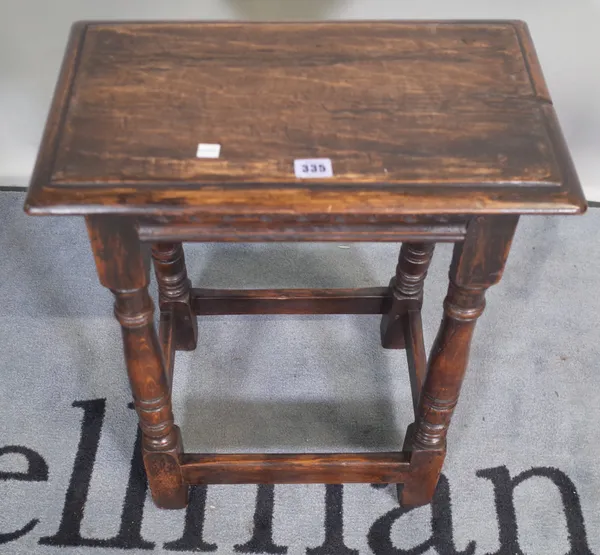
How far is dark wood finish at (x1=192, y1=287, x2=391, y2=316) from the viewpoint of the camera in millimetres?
1247

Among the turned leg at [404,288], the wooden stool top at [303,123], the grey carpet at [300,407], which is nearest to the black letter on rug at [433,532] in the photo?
the grey carpet at [300,407]

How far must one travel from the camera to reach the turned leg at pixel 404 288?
116cm

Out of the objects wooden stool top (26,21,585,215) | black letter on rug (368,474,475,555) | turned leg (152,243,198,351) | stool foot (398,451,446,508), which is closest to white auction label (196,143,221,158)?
wooden stool top (26,21,585,215)

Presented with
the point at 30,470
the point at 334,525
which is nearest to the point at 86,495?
the point at 30,470

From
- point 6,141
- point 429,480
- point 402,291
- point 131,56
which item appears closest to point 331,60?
point 131,56

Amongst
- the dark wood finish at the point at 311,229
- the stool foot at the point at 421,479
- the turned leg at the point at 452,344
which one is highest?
the dark wood finish at the point at 311,229

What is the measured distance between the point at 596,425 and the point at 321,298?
456 millimetres

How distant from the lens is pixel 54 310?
1.35 meters

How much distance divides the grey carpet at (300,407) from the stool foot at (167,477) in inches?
1.0

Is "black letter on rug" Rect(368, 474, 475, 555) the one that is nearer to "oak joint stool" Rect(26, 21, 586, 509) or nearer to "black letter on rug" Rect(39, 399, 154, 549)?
"oak joint stool" Rect(26, 21, 586, 509)

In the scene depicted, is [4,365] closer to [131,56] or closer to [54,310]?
[54,310]

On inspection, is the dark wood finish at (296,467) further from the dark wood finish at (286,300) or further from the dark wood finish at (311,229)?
the dark wood finish at (311,229)

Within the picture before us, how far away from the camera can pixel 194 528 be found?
108 centimetres

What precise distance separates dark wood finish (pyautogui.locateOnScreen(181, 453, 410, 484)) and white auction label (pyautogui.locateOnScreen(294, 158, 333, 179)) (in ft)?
1.47
